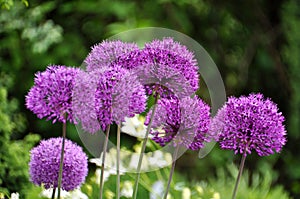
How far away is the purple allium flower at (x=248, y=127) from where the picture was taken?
1.53 m

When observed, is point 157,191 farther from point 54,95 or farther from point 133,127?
point 54,95

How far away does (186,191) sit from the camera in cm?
224

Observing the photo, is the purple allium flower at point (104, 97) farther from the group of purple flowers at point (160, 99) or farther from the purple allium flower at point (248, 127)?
the purple allium flower at point (248, 127)

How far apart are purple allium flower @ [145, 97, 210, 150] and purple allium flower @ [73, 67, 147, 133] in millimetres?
146

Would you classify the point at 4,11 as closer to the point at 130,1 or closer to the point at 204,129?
the point at 130,1

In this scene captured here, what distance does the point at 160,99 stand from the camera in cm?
160

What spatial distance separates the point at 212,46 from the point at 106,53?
9.63ft

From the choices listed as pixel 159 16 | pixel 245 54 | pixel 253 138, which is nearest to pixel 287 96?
pixel 245 54

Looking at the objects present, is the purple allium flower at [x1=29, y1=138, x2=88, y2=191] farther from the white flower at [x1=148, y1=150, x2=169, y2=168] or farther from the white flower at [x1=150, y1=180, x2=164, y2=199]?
the white flower at [x1=148, y1=150, x2=169, y2=168]

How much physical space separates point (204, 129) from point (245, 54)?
312 cm

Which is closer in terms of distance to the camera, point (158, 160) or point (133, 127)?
point (133, 127)

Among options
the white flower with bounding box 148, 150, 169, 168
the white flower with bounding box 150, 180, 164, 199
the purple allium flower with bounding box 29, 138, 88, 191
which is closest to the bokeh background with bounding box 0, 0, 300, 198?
the white flower with bounding box 148, 150, 169, 168

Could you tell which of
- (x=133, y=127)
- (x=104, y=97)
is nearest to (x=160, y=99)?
(x=104, y=97)

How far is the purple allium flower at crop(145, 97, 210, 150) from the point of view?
60.1 inches
